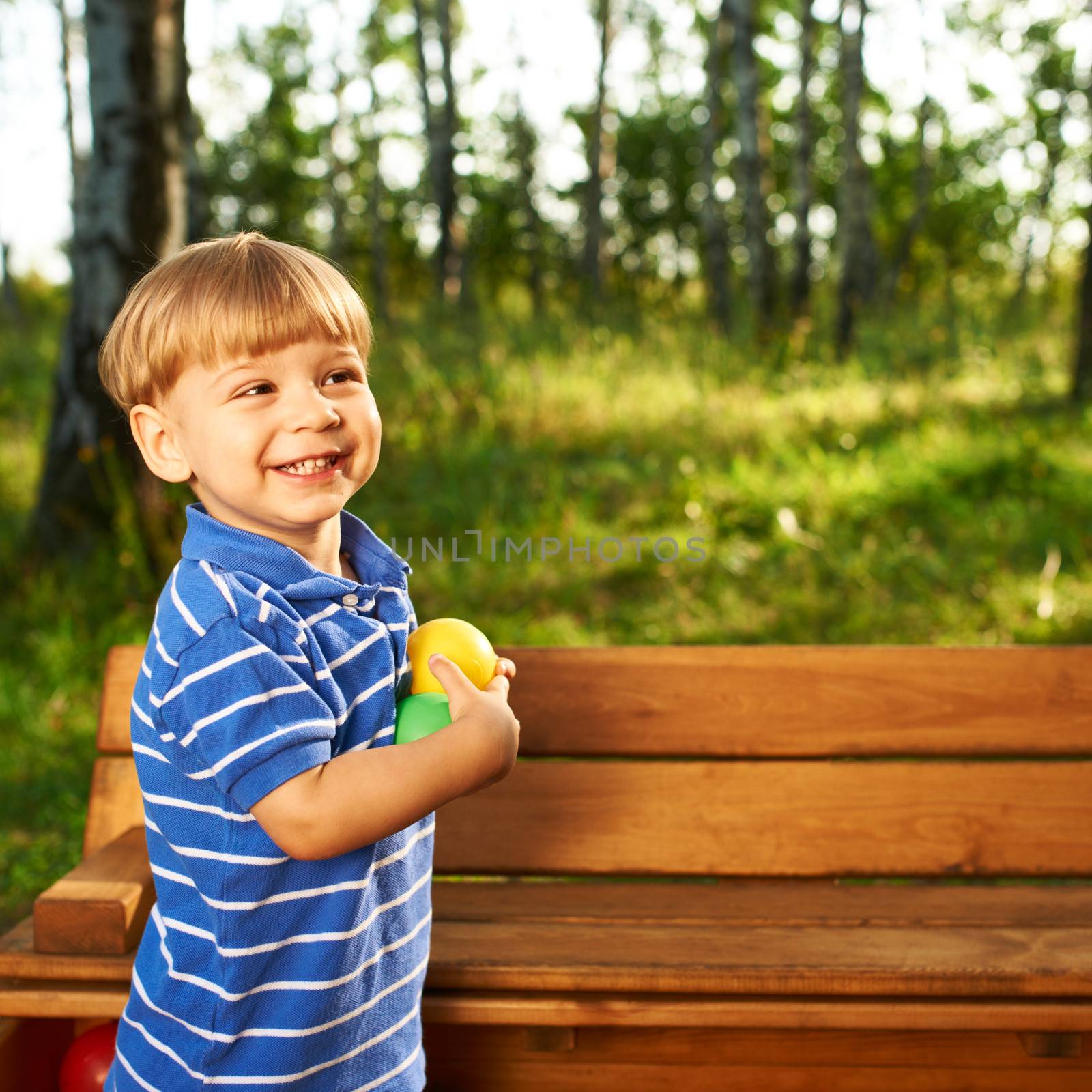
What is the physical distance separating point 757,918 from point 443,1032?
0.73 m

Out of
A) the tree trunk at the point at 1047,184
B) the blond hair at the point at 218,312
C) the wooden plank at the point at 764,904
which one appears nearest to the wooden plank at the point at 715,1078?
the wooden plank at the point at 764,904

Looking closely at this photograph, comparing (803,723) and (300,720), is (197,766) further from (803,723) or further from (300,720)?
(803,723)

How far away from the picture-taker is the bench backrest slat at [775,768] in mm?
2564

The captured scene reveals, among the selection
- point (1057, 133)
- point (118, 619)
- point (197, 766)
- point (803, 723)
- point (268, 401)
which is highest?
point (1057, 133)

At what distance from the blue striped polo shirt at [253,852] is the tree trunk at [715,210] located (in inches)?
463

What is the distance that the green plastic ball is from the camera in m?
1.63

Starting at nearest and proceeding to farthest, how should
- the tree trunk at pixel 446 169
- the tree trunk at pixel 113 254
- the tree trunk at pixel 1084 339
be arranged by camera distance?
the tree trunk at pixel 113 254
the tree trunk at pixel 1084 339
the tree trunk at pixel 446 169

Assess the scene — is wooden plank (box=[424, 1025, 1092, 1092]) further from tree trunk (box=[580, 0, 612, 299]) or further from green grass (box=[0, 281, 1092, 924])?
tree trunk (box=[580, 0, 612, 299])

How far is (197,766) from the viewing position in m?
1.55

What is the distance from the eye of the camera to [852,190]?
43.4 ft

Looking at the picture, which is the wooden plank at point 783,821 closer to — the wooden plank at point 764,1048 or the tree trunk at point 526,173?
the wooden plank at point 764,1048

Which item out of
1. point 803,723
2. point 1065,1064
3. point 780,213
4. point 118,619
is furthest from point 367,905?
point 780,213

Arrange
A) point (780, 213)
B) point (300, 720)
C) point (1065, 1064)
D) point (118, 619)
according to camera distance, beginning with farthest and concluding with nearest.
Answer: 1. point (780, 213)
2. point (118, 619)
3. point (1065, 1064)
4. point (300, 720)

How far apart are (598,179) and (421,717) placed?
1915 centimetres
